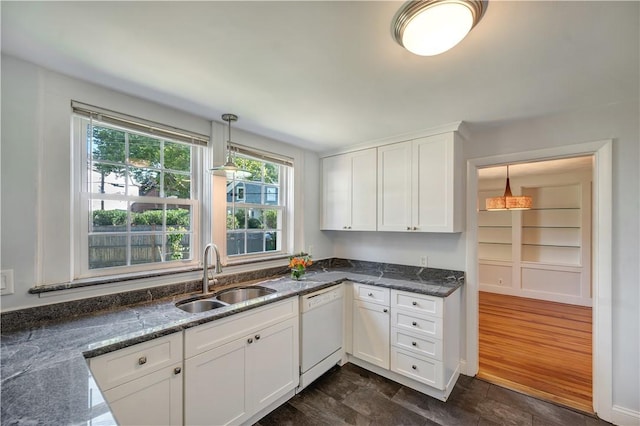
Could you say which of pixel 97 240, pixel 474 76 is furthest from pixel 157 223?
pixel 474 76

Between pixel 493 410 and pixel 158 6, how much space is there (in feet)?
10.9

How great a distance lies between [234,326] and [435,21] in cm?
199

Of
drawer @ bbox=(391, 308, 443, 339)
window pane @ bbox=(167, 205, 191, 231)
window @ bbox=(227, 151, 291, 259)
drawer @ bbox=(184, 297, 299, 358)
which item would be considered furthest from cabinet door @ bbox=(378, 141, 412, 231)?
window pane @ bbox=(167, 205, 191, 231)

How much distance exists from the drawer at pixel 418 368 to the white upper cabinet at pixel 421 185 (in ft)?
3.76

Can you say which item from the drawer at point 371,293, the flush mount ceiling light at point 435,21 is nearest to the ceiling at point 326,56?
the flush mount ceiling light at point 435,21

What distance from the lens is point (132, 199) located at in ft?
6.49

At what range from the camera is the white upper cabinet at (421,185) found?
243cm

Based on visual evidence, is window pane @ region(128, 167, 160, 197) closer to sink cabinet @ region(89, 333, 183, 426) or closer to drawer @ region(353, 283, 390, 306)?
sink cabinet @ region(89, 333, 183, 426)

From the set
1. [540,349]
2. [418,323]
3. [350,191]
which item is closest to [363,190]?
[350,191]

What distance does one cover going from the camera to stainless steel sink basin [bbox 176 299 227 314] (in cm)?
197

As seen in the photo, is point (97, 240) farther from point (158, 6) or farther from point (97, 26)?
point (158, 6)

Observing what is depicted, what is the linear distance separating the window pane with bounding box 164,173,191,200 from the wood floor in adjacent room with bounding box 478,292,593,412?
324cm

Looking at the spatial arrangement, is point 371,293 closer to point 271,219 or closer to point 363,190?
point 363,190

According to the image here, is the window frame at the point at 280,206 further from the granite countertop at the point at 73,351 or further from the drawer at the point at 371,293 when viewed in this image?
the drawer at the point at 371,293
